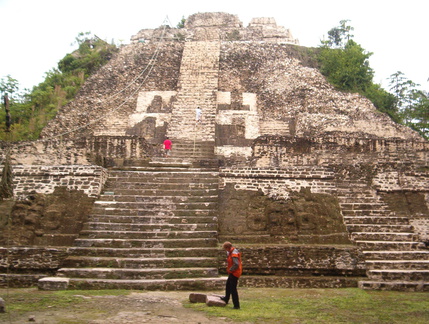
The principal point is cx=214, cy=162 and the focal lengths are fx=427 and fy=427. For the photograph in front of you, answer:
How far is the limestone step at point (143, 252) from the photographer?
21.2ft

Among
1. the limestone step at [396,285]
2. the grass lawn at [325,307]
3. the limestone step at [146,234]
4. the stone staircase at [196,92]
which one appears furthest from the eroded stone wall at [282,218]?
the stone staircase at [196,92]

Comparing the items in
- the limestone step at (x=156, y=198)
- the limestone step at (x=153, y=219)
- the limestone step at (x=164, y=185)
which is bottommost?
the limestone step at (x=153, y=219)

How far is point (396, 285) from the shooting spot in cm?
619

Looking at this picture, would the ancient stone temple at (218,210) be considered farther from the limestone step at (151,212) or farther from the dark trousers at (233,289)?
the dark trousers at (233,289)

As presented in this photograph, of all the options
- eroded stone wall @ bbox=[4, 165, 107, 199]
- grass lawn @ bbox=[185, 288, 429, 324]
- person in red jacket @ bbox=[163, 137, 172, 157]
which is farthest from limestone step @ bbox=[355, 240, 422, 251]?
person in red jacket @ bbox=[163, 137, 172, 157]

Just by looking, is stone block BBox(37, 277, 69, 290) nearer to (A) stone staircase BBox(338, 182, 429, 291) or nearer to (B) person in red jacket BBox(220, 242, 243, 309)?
(B) person in red jacket BBox(220, 242, 243, 309)

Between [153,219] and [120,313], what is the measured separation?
3.03m

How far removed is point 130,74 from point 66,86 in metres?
2.68

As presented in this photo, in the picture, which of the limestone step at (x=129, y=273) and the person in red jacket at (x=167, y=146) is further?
the person in red jacket at (x=167, y=146)

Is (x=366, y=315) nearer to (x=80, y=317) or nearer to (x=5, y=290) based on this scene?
(x=80, y=317)

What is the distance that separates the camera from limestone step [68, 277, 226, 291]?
5746 millimetres

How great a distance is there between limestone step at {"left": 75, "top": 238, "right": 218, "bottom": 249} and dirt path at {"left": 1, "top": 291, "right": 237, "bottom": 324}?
1547 millimetres

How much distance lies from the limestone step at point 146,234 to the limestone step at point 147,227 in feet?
0.33

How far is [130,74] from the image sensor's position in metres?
18.2
